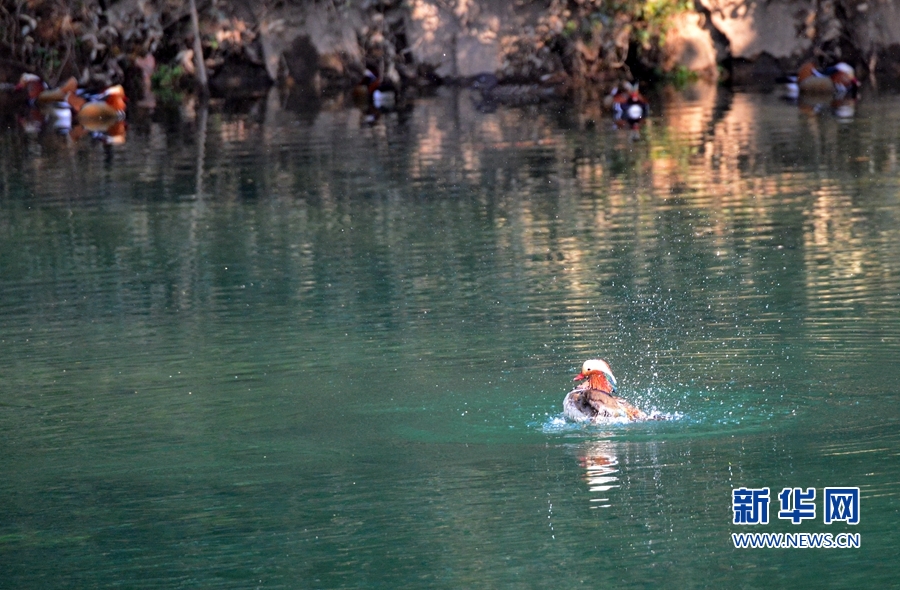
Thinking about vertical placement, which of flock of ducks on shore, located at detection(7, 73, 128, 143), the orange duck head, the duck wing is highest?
flock of ducks on shore, located at detection(7, 73, 128, 143)

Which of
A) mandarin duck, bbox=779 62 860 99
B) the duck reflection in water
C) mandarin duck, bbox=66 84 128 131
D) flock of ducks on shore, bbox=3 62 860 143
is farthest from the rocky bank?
the duck reflection in water

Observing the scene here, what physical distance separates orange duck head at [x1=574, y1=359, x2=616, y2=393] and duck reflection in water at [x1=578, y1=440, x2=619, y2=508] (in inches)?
10.5

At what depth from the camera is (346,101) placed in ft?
85.1

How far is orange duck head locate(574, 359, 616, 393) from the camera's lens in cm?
716

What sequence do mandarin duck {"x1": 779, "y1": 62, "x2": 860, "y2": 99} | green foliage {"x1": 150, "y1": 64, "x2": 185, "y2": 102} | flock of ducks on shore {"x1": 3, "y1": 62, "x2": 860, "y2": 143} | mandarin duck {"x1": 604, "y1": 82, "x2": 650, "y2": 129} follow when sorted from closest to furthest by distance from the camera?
mandarin duck {"x1": 604, "y1": 82, "x2": 650, "y2": 129} → flock of ducks on shore {"x1": 3, "y1": 62, "x2": 860, "y2": 143} → mandarin duck {"x1": 779, "y1": 62, "x2": 860, "y2": 99} → green foliage {"x1": 150, "y1": 64, "x2": 185, "y2": 102}

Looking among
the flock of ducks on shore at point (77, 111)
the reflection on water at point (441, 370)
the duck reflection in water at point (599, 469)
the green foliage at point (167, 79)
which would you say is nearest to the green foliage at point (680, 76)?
the green foliage at point (167, 79)

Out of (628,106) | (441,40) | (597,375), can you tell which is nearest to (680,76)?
(441,40)

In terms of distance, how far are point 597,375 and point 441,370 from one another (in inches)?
48.3

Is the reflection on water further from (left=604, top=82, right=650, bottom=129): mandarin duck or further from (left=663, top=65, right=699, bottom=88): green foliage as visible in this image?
(left=663, top=65, right=699, bottom=88): green foliage

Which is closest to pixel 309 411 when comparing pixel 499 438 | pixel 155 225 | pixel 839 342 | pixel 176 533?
pixel 499 438

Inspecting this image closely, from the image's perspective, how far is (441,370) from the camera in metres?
8.30

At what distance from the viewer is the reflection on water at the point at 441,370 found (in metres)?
6.12

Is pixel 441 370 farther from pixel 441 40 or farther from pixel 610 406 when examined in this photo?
pixel 441 40

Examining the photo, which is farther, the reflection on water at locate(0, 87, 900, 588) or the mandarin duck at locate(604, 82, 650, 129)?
the mandarin duck at locate(604, 82, 650, 129)
